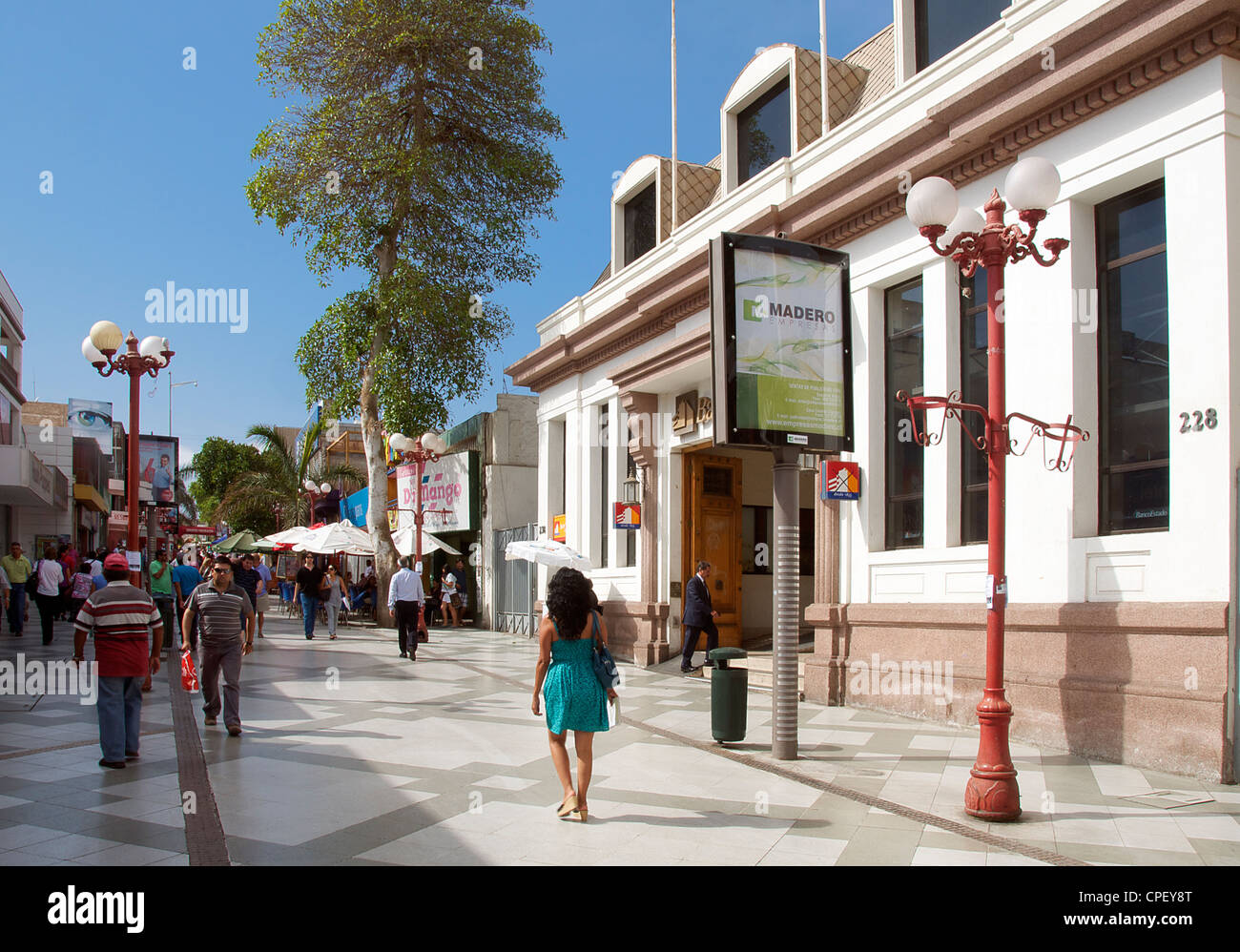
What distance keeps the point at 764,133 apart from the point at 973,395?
22.9 ft

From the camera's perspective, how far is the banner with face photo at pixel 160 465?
204 ft

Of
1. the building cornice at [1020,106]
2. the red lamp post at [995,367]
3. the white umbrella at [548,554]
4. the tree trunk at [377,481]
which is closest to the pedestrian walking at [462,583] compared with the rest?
the tree trunk at [377,481]

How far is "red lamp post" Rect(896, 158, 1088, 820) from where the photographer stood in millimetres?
6680

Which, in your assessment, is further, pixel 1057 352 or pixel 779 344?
pixel 1057 352

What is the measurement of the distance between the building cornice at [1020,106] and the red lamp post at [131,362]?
26.4ft

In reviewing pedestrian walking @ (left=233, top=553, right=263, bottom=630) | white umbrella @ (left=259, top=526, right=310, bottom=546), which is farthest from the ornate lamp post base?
white umbrella @ (left=259, top=526, right=310, bottom=546)

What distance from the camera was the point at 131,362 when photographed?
12.5 meters

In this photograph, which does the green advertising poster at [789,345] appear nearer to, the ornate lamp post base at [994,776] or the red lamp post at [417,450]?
the ornate lamp post base at [994,776]

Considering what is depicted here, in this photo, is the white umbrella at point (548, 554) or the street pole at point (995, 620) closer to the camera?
the street pole at point (995, 620)

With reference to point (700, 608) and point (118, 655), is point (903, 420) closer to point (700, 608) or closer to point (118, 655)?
point (700, 608)

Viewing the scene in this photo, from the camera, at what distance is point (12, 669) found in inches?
565

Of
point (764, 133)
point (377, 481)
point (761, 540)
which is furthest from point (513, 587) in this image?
point (764, 133)

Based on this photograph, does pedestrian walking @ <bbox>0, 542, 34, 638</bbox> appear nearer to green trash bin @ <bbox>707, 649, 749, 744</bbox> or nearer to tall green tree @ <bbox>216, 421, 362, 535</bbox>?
green trash bin @ <bbox>707, 649, 749, 744</bbox>

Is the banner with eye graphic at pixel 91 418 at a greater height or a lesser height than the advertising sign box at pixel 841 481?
greater
